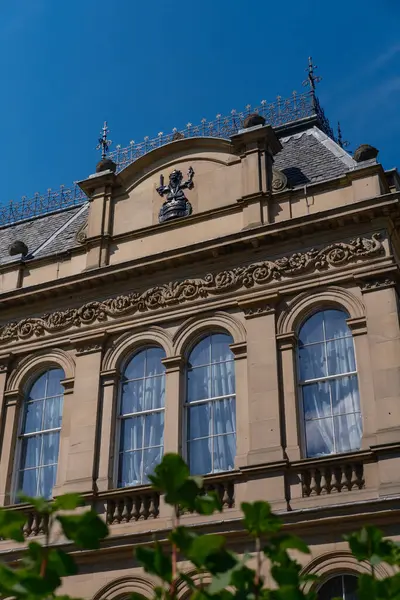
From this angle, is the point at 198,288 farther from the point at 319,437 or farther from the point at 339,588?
the point at 339,588


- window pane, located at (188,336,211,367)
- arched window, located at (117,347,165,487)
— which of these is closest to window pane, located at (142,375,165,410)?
arched window, located at (117,347,165,487)

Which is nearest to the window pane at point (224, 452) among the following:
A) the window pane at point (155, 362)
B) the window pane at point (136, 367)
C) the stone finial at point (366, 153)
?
the window pane at point (155, 362)

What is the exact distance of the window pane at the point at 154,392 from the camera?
55.7 feet

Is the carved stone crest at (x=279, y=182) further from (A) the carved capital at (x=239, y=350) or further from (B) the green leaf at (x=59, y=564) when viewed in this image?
(B) the green leaf at (x=59, y=564)

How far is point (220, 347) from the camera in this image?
17.0 metres

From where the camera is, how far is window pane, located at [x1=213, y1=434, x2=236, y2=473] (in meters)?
15.7

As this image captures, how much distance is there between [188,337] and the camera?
1714 cm

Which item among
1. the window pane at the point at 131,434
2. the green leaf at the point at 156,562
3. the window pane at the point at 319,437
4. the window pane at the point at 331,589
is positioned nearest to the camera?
the green leaf at the point at 156,562

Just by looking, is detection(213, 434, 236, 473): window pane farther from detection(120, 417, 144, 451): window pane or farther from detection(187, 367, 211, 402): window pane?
detection(120, 417, 144, 451): window pane

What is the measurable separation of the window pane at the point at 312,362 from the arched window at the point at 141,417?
2.72m

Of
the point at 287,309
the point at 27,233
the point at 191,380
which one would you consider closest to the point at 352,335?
the point at 287,309

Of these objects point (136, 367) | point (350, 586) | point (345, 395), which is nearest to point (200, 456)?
point (136, 367)

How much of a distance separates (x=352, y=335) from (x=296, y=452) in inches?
91.4

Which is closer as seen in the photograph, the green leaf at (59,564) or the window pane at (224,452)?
the green leaf at (59,564)
